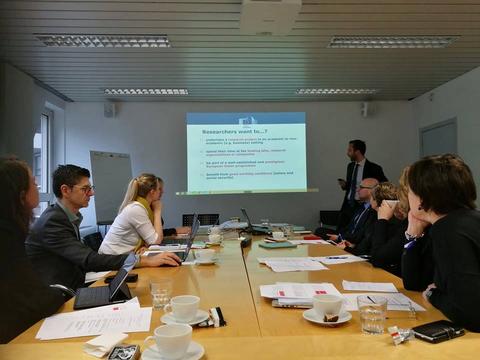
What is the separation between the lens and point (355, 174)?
18.4 feet

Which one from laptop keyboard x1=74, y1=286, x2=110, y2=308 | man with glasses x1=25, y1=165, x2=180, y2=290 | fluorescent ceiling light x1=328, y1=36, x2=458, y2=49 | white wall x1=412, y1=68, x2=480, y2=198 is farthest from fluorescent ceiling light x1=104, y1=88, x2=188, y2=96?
laptop keyboard x1=74, y1=286, x2=110, y2=308

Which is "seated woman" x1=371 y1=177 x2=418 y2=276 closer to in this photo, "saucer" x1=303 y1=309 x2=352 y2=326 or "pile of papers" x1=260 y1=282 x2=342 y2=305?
"pile of papers" x1=260 y1=282 x2=342 y2=305

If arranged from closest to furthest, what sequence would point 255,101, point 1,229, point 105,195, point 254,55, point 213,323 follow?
1. point 213,323
2. point 1,229
3. point 254,55
4. point 105,195
5. point 255,101

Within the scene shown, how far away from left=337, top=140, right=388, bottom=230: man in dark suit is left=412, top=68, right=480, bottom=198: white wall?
105cm

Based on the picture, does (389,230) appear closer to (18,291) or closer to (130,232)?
(130,232)

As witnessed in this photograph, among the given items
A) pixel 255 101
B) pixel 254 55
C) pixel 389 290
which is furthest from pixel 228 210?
pixel 389 290

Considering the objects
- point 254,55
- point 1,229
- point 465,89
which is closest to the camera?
point 1,229

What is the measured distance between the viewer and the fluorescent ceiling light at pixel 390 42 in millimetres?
3899

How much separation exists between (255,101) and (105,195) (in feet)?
8.77

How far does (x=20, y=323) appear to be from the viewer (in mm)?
1392

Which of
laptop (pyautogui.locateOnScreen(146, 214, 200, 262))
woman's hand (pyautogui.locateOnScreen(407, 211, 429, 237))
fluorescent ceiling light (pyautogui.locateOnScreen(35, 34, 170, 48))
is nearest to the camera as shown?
woman's hand (pyautogui.locateOnScreen(407, 211, 429, 237))

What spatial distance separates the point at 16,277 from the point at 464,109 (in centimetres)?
523

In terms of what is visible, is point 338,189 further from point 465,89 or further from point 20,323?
point 20,323

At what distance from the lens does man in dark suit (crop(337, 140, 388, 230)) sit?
18.0 ft
